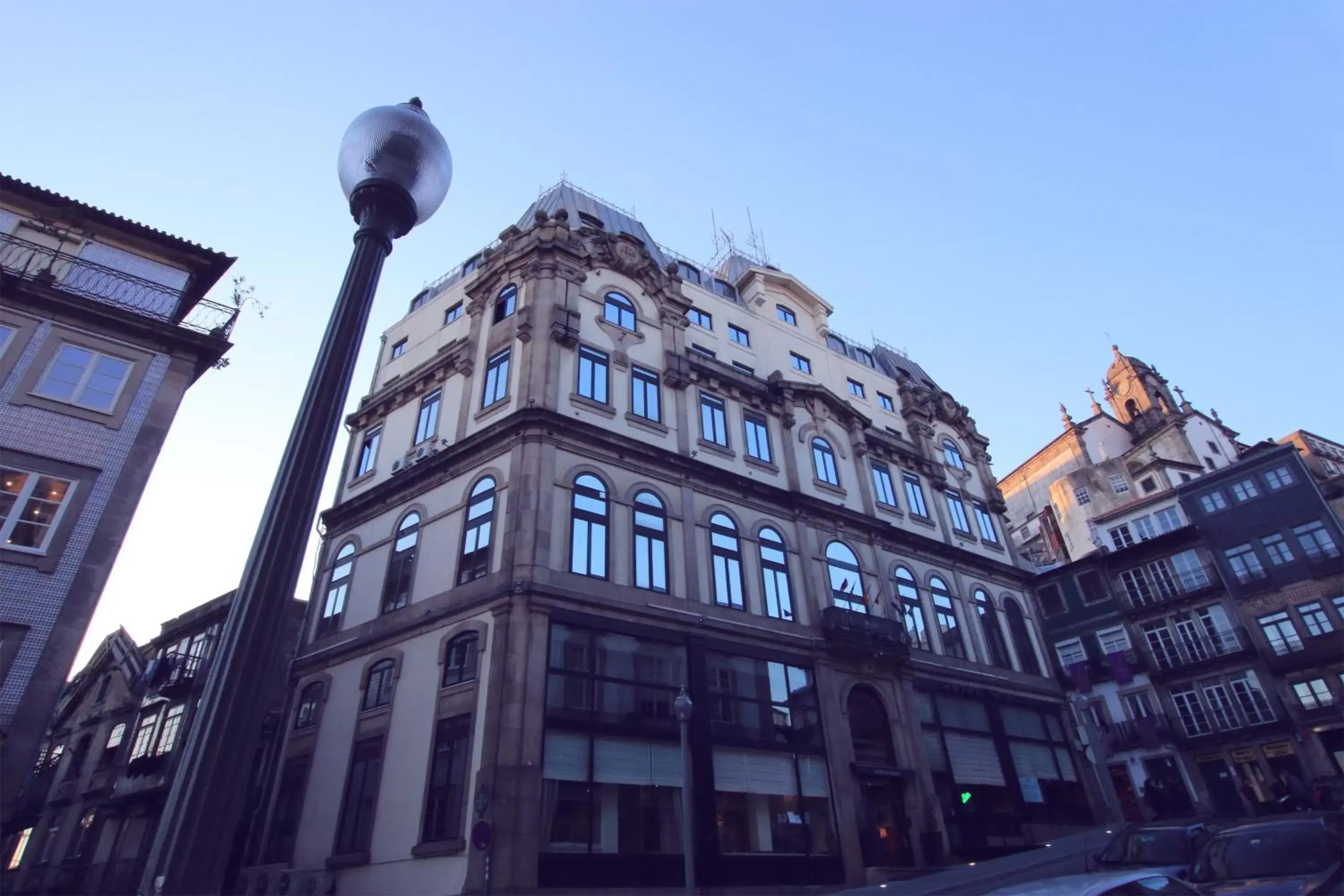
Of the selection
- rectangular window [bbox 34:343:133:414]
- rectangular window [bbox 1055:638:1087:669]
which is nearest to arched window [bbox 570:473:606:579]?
rectangular window [bbox 34:343:133:414]

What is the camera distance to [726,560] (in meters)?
26.4

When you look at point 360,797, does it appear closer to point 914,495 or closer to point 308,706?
point 308,706

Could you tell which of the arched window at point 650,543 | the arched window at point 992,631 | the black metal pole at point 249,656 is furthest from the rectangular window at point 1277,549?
the black metal pole at point 249,656

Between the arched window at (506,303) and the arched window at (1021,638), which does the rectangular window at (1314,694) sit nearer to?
the arched window at (1021,638)

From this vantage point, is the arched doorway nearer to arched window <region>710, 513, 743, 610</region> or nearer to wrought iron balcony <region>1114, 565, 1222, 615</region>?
arched window <region>710, 513, 743, 610</region>

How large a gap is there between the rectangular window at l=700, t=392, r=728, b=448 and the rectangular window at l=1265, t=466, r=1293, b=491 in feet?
101

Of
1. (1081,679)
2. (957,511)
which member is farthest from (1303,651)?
(957,511)

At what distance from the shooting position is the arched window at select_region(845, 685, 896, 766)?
26047 millimetres

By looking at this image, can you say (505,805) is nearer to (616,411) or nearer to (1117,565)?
(616,411)

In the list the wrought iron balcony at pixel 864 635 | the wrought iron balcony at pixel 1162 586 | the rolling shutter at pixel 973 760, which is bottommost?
the rolling shutter at pixel 973 760

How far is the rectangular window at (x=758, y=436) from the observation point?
30.5 m

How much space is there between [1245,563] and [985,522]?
43.4 feet

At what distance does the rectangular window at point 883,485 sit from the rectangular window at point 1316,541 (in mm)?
20996

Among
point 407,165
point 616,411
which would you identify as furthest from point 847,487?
point 407,165
